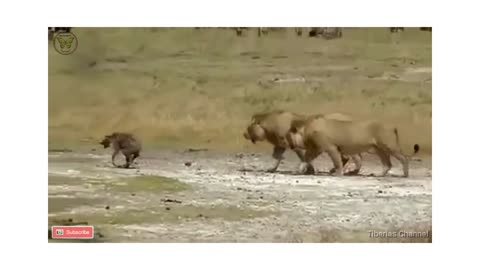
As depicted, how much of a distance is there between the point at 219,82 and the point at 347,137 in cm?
36

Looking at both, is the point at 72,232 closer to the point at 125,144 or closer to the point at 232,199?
the point at 125,144

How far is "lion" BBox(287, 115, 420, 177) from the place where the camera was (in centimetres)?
198

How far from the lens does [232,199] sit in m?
1.96

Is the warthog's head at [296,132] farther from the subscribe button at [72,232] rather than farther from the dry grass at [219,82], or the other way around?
the subscribe button at [72,232]

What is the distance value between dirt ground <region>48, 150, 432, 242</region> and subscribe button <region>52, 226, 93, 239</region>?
18 millimetres

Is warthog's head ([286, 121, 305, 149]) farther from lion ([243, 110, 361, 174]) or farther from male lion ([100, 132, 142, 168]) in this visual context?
male lion ([100, 132, 142, 168])

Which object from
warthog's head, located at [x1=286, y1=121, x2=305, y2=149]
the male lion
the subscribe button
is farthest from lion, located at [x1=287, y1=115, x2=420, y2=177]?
the subscribe button

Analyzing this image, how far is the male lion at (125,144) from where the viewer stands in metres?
1.97

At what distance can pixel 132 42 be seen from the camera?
1980 mm

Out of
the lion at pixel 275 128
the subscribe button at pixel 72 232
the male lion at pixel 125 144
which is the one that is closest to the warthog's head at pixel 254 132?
the lion at pixel 275 128

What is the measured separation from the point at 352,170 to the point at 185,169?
0.43 m
